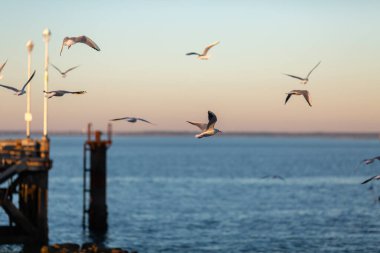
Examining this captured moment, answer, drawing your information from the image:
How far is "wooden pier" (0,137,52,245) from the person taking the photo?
1484 inches

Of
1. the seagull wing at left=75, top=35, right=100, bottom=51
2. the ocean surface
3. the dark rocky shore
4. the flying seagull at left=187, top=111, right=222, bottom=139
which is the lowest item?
the ocean surface

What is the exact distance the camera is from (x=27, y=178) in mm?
40562

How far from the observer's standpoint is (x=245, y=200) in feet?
277

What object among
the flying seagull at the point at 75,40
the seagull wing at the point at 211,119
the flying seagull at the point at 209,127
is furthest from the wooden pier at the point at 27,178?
the seagull wing at the point at 211,119

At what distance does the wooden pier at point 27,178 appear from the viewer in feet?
124

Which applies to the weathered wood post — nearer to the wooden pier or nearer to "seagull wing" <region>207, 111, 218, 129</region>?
the wooden pier

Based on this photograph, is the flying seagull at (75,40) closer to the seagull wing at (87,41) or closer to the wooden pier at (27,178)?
the seagull wing at (87,41)

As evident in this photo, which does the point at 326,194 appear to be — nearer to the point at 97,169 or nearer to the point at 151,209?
the point at 151,209

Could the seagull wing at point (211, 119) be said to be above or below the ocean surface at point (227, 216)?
above

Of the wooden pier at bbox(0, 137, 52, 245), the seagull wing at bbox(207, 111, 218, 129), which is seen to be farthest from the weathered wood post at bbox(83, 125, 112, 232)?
the seagull wing at bbox(207, 111, 218, 129)

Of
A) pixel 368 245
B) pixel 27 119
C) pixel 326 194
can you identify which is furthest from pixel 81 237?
pixel 326 194

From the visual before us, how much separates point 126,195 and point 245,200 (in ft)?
45.0

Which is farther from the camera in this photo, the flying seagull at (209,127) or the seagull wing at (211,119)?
the flying seagull at (209,127)

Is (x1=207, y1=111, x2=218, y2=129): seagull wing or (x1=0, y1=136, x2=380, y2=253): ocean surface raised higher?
(x1=207, y1=111, x2=218, y2=129): seagull wing
